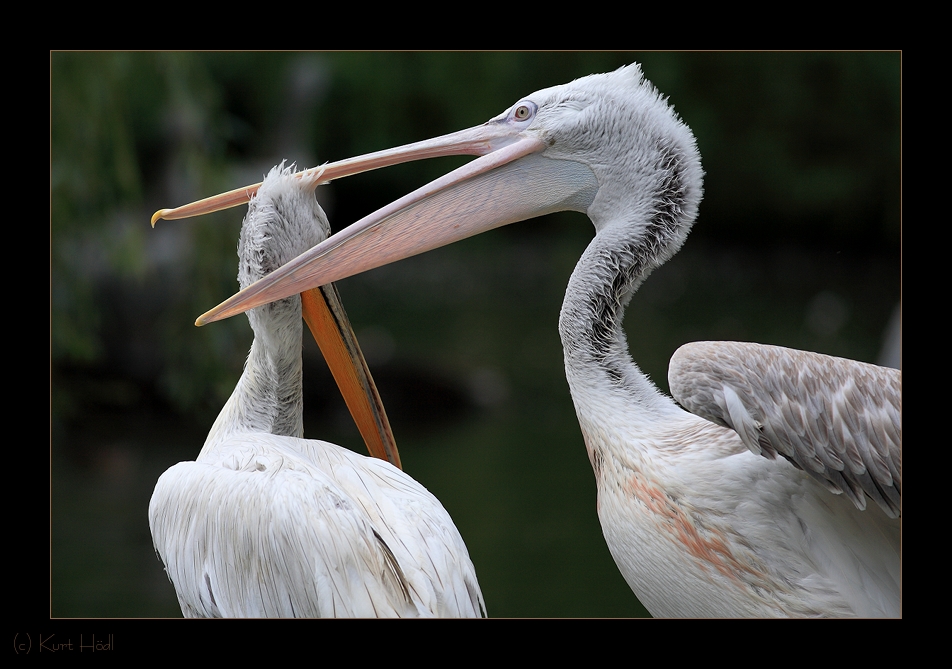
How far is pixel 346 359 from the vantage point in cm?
222

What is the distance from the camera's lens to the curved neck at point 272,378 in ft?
6.84

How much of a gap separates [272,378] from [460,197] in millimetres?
590

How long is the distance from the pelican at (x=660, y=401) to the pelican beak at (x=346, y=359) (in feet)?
0.60

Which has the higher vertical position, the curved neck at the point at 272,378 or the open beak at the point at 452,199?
the open beak at the point at 452,199

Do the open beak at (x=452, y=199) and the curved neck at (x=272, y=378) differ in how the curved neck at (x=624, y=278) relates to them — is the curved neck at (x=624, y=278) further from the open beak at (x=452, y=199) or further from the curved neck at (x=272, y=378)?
the curved neck at (x=272, y=378)

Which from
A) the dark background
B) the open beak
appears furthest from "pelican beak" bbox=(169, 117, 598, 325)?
the dark background

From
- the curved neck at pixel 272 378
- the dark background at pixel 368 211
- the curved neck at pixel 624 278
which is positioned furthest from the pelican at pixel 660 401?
the dark background at pixel 368 211

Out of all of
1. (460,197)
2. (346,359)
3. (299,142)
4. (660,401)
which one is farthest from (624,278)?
(299,142)

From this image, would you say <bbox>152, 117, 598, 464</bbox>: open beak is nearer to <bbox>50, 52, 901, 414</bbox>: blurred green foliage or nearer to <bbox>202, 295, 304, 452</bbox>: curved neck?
<bbox>202, 295, 304, 452</bbox>: curved neck

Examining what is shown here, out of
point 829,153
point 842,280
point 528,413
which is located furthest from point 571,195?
point 842,280

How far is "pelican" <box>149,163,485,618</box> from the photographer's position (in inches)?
67.5

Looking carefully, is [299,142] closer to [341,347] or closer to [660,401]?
[341,347]

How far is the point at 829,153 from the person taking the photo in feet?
18.9
